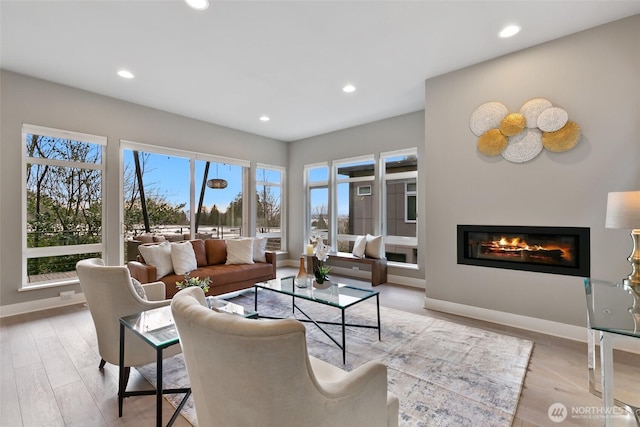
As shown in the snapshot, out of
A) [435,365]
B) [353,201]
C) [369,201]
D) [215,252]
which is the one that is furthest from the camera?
[353,201]

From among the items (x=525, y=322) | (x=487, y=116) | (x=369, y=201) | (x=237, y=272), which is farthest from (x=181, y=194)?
(x=525, y=322)

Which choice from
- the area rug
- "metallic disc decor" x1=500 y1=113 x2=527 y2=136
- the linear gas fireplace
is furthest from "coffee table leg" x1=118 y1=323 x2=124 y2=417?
"metallic disc decor" x1=500 y1=113 x2=527 y2=136

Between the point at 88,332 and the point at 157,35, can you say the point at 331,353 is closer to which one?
the point at 88,332

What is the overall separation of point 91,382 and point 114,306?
0.72m

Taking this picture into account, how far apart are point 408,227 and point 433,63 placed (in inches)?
109

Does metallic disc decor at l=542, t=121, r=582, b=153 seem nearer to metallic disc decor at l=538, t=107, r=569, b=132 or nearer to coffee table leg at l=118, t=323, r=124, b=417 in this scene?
metallic disc decor at l=538, t=107, r=569, b=132

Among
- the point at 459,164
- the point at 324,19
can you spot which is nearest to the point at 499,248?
the point at 459,164

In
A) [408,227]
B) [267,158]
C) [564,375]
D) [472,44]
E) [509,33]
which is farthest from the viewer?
[267,158]

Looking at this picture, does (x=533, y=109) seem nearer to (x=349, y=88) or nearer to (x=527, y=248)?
(x=527, y=248)

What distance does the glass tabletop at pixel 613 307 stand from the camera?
1.39 m

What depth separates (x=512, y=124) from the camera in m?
3.15

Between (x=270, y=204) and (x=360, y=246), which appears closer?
(x=360, y=246)

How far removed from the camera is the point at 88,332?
302 centimetres

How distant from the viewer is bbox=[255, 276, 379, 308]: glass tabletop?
2703mm
